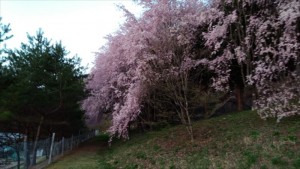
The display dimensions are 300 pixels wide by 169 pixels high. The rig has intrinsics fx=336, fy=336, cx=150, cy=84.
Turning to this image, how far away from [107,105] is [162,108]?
861 cm

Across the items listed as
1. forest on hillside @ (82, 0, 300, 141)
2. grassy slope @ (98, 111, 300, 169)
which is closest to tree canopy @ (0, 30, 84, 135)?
forest on hillside @ (82, 0, 300, 141)

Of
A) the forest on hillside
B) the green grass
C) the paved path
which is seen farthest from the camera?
the paved path

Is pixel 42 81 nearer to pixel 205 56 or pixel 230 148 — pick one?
pixel 205 56

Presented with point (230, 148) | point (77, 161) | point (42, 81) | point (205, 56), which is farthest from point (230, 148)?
point (42, 81)

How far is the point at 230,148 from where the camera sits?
10.9 m

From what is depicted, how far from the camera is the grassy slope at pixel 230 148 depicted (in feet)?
29.6

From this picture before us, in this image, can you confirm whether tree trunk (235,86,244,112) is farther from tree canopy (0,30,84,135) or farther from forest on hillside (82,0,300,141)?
tree canopy (0,30,84,135)

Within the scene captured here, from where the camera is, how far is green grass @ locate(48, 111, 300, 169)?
8992 millimetres

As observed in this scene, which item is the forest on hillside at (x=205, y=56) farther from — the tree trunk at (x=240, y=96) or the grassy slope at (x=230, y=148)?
the grassy slope at (x=230, y=148)

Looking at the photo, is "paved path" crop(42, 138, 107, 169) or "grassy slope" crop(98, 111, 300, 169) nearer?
"grassy slope" crop(98, 111, 300, 169)

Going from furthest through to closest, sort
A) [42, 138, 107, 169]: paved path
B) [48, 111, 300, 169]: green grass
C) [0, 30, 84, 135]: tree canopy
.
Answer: [0, 30, 84, 135]: tree canopy < [42, 138, 107, 169]: paved path < [48, 111, 300, 169]: green grass

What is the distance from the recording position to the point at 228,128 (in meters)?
13.9

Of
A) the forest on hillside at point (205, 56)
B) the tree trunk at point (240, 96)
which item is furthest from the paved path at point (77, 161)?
the tree trunk at point (240, 96)

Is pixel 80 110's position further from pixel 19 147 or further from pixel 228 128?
pixel 228 128
